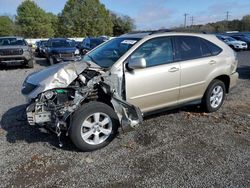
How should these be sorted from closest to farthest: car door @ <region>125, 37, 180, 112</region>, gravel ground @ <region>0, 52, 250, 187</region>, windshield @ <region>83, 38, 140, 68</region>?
1. gravel ground @ <region>0, 52, 250, 187</region>
2. car door @ <region>125, 37, 180, 112</region>
3. windshield @ <region>83, 38, 140, 68</region>

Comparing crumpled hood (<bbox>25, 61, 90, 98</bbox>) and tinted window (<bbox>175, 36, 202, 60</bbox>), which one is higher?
tinted window (<bbox>175, 36, 202, 60</bbox>)

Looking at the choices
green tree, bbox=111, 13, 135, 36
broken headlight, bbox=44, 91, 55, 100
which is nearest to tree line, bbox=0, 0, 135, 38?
green tree, bbox=111, 13, 135, 36

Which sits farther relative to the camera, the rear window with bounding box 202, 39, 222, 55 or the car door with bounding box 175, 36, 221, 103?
the rear window with bounding box 202, 39, 222, 55

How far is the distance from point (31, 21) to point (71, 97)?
56.1 m

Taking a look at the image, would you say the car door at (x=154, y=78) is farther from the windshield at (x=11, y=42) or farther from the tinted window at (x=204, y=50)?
the windshield at (x=11, y=42)

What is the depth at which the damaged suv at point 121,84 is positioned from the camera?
13.5 ft

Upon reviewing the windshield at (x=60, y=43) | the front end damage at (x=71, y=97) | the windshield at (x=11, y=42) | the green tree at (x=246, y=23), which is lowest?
the front end damage at (x=71, y=97)

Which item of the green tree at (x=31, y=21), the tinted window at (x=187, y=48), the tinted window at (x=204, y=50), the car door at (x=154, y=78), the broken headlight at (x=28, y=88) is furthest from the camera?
the green tree at (x=31, y=21)

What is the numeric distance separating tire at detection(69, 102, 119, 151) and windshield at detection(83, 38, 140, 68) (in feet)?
2.70

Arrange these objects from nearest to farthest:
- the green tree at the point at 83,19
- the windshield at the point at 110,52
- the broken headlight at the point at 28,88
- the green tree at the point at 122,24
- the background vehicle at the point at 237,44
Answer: the broken headlight at the point at 28,88 → the windshield at the point at 110,52 → the background vehicle at the point at 237,44 → the green tree at the point at 83,19 → the green tree at the point at 122,24

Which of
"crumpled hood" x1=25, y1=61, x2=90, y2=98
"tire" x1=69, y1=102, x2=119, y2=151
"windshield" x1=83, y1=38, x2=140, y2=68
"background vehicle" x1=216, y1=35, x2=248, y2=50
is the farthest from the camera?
"background vehicle" x1=216, y1=35, x2=248, y2=50

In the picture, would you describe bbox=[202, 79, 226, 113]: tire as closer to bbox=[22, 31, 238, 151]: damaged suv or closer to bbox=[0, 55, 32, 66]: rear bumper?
bbox=[22, 31, 238, 151]: damaged suv

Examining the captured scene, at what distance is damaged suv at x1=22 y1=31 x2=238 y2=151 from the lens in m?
4.10

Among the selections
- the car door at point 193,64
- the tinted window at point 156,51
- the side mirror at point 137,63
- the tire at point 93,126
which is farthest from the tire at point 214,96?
the tire at point 93,126
